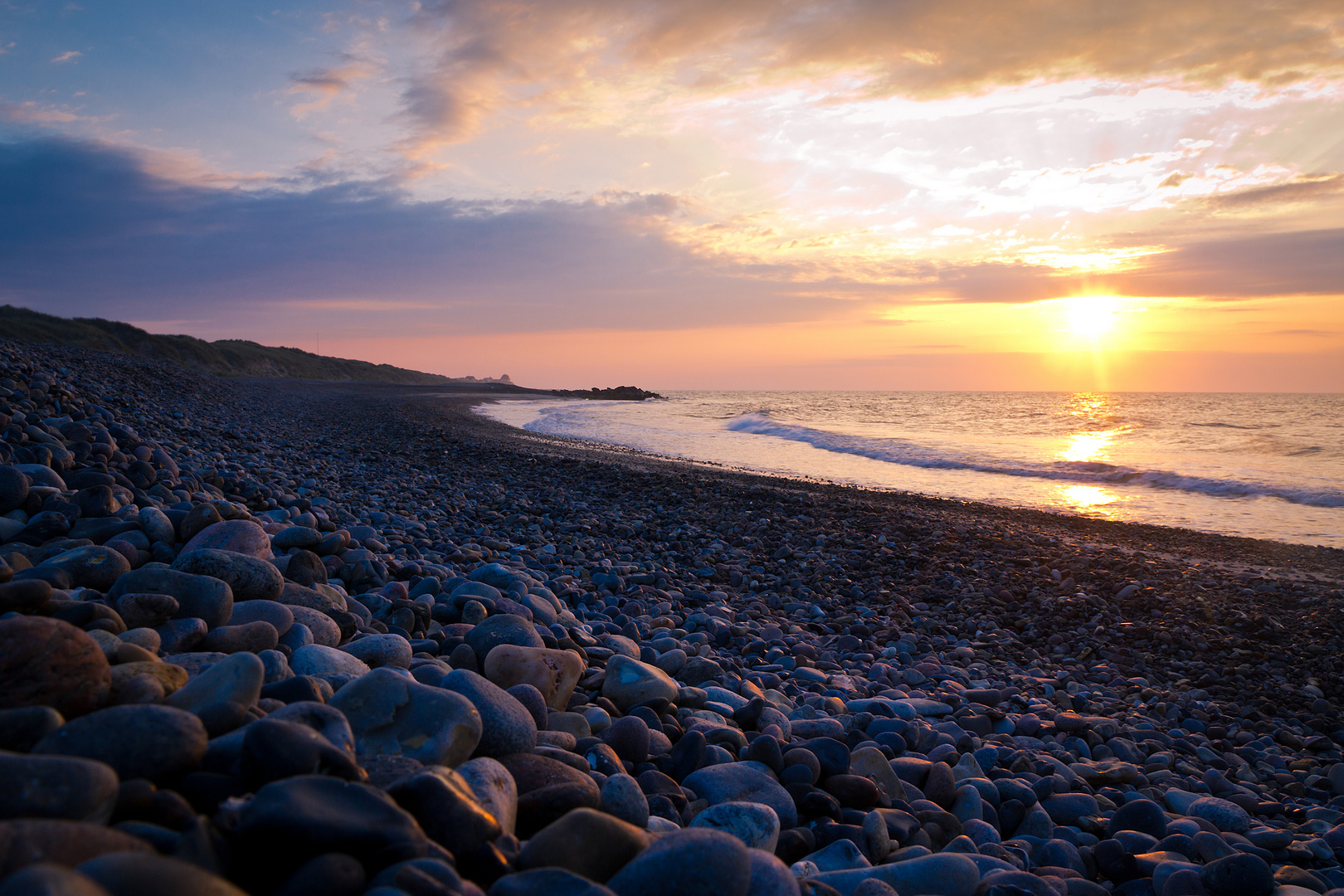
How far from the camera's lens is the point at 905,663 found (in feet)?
17.0

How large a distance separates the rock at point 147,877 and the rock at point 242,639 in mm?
1667

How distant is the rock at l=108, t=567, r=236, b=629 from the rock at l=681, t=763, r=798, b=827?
6.74 feet

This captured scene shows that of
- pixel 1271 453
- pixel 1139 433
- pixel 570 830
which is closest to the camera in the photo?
pixel 570 830

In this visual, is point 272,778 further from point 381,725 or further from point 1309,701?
point 1309,701

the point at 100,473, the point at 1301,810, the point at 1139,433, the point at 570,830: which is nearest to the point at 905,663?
the point at 1301,810

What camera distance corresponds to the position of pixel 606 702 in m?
3.29

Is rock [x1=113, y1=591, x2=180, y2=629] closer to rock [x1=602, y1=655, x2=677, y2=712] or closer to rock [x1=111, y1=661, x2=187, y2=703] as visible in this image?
rock [x1=111, y1=661, x2=187, y2=703]

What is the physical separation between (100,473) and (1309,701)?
8.39m

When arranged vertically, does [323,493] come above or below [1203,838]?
above

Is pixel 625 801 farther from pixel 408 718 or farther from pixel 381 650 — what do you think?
pixel 381 650

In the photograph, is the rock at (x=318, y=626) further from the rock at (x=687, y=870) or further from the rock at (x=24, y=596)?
the rock at (x=687, y=870)

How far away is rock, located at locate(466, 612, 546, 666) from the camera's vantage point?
3398 mm

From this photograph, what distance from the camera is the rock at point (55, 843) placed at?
3.63 feet

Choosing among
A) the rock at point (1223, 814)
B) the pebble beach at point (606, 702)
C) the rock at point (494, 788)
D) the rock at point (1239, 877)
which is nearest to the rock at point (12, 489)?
the pebble beach at point (606, 702)
